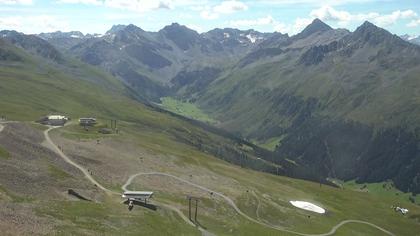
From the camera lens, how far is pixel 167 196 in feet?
435

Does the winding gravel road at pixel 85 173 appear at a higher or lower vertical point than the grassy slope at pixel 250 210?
higher

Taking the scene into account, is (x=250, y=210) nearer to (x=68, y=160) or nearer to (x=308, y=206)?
(x=308, y=206)

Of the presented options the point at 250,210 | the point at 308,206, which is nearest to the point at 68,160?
the point at 250,210

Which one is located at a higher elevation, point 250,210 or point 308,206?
point 250,210

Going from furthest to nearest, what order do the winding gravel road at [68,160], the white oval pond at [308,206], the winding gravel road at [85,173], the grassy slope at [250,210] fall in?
the white oval pond at [308,206] < the winding gravel road at [68,160] < the grassy slope at [250,210] < the winding gravel road at [85,173]

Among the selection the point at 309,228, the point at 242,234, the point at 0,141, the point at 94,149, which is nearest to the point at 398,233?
the point at 309,228

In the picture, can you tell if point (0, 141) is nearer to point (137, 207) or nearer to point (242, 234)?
point (137, 207)

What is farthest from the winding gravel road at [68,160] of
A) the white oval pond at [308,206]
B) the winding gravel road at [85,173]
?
the white oval pond at [308,206]

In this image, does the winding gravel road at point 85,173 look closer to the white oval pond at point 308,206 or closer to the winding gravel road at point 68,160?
the winding gravel road at point 68,160

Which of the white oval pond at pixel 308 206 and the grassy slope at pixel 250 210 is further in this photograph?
the white oval pond at pixel 308 206

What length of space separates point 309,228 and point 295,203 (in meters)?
28.0

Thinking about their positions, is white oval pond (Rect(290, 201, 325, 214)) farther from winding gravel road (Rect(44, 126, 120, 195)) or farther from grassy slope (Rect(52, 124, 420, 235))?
winding gravel road (Rect(44, 126, 120, 195))

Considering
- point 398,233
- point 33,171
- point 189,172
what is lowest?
point 398,233

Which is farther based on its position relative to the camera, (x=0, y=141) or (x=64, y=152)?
(x=64, y=152)
